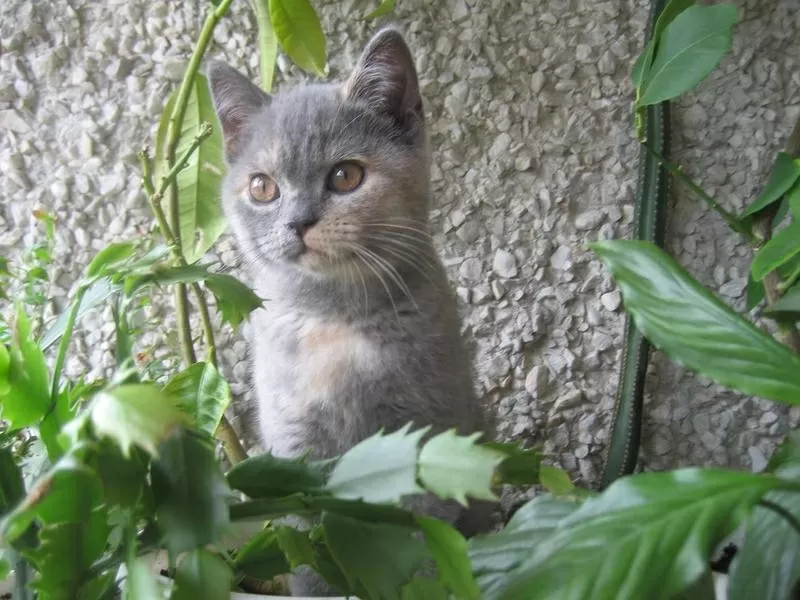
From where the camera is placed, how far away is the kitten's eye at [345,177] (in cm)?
84

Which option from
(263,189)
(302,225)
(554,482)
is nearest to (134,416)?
(554,482)

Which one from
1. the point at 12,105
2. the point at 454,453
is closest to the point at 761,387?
the point at 454,453

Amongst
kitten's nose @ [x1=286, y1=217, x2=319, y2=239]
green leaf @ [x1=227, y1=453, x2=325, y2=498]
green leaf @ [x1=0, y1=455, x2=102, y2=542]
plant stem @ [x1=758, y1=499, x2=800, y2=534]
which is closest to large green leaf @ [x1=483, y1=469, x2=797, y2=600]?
plant stem @ [x1=758, y1=499, x2=800, y2=534]

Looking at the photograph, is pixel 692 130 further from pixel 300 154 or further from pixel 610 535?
pixel 610 535

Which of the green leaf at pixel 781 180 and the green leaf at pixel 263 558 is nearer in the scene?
the green leaf at pixel 263 558

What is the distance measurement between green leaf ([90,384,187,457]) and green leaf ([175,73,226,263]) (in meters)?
0.65

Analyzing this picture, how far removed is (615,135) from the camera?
109cm

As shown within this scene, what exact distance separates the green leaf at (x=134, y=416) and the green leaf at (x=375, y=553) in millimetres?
150

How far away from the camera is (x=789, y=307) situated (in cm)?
60

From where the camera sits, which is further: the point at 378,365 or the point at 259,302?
the point at 378,365

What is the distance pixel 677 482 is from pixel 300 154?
584 millimetres

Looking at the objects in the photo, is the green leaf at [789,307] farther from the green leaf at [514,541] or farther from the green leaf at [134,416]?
the green leaf at [134,416]

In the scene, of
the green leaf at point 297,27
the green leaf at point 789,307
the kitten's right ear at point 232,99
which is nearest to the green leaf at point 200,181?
the kitten's right ear at point 232,99

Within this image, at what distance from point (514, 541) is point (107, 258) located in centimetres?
38
